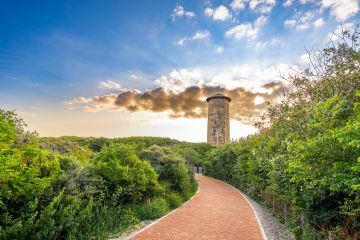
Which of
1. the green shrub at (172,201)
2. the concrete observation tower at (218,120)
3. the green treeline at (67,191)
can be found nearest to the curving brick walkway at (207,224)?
the green shrub at (172,201)

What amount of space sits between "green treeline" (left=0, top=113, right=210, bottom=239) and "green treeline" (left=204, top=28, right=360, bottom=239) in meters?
6.24

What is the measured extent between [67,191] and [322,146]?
7.90 m

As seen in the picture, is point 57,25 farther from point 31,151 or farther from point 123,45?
→ point 31,151

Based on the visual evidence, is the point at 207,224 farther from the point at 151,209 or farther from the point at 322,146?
the point at 322,146

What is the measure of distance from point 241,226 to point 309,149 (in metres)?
6.39

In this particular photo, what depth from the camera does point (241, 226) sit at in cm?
1154

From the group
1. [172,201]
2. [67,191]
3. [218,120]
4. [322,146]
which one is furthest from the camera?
[218,120]

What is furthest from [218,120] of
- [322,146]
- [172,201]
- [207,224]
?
[322,146]

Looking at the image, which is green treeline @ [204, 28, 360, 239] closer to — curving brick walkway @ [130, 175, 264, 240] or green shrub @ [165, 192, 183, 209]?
curving brick walkway @ [130, 175, 264, 240]

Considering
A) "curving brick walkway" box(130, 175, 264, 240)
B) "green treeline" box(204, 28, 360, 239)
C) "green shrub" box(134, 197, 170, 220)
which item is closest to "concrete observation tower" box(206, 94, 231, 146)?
"curving brick walkway" box(130, 175, 264, 240)

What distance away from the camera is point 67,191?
891 centimetres

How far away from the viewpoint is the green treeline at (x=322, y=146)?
592 cm

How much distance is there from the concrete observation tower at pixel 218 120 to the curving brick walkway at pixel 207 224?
126ft

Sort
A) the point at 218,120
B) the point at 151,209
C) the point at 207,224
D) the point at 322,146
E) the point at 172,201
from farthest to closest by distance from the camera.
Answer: the point at 218,120, the point at 172,201, the point at 151,209, the point at 207,224, the point at 322,146
